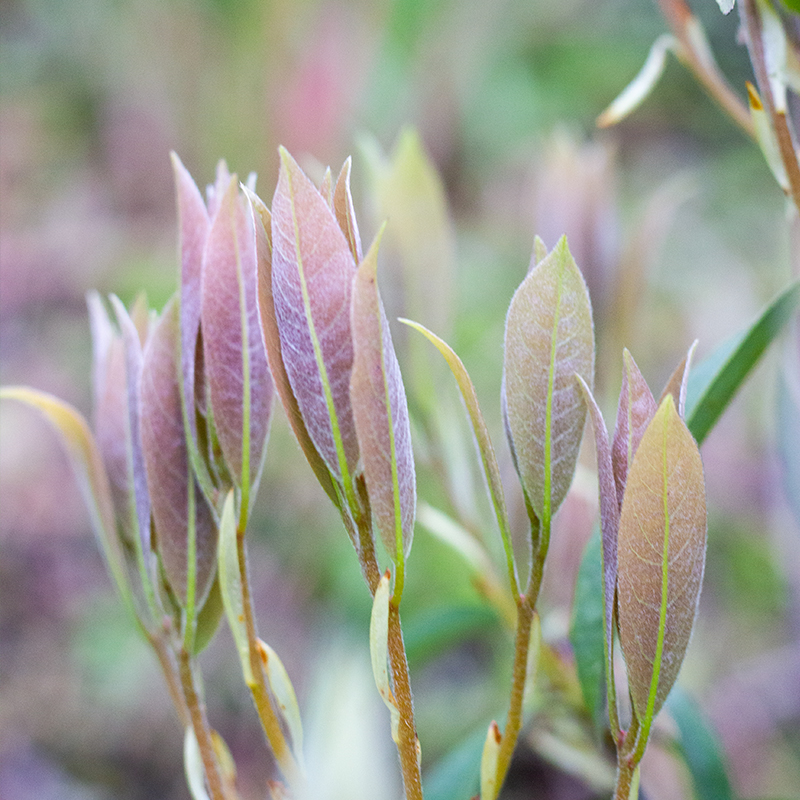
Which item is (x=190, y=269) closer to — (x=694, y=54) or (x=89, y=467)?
(x=89, y=467)

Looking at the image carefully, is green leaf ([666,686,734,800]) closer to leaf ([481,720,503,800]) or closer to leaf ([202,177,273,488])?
leaf ([481,720,503,800])

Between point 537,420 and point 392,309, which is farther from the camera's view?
point 392,309

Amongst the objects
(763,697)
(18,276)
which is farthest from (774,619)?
(18,276)

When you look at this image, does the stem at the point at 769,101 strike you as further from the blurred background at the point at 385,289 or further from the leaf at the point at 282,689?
the leaf at the point at 282,689

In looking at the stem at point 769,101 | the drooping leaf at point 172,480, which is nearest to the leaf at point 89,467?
the drooping leaf at point 172,480

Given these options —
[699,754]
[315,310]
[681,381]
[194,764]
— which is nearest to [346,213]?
[315,310]

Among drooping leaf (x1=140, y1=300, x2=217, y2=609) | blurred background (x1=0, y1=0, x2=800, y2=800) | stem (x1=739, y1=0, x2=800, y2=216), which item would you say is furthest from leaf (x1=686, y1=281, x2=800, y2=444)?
drooping leaf (x1=140, y1=300, x2=217, y2=609)

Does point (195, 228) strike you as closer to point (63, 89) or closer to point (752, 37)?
point (752, 37)
